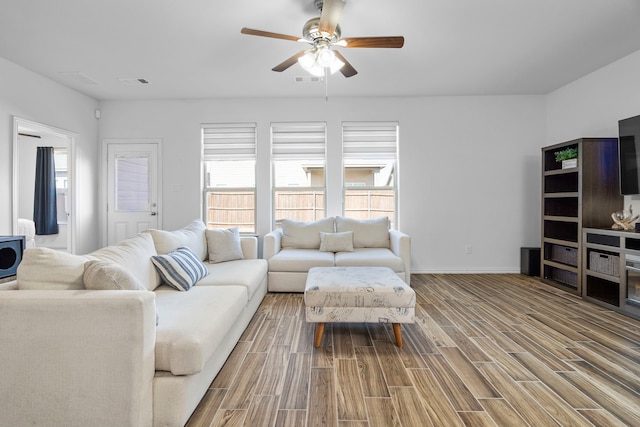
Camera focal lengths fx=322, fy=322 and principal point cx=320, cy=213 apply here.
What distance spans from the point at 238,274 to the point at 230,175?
8.54 ft

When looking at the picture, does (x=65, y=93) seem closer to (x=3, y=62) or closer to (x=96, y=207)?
(x=3, y=62)

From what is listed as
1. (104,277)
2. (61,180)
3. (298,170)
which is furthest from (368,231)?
(61,180)

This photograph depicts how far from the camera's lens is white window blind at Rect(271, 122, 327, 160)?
503 centimetres

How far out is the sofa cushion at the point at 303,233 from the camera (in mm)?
4488

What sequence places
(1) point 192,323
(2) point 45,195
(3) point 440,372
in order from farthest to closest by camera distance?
(2) point 45,195 → (3) point 440,372 → (1) point 192,323

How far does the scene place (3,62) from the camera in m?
3.66

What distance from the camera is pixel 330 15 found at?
233 cm

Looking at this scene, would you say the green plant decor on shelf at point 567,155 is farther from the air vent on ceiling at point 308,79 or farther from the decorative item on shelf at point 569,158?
the air vent on ceiling at point 308,79

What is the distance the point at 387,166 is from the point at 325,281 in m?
2.97

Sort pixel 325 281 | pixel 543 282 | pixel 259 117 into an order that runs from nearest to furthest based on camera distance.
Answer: pixel 325 281
pixel 543 282
pixel 259 117

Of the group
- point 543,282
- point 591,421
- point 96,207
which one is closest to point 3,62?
point 96,207

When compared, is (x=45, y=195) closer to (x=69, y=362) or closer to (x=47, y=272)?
(x=47, y=272)

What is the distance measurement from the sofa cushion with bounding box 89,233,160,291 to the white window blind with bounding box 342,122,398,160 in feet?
10.7

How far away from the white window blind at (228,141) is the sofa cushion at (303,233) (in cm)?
135
